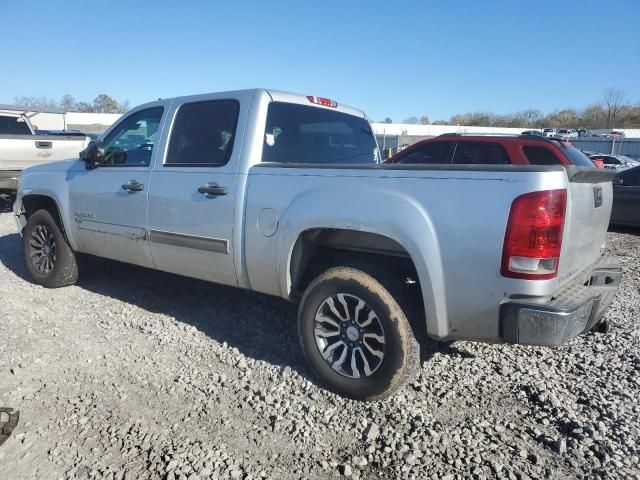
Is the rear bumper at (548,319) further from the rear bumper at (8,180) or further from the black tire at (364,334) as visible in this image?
the rear bumper at (8,180)

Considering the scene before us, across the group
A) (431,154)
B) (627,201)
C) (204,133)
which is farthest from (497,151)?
(204,133)

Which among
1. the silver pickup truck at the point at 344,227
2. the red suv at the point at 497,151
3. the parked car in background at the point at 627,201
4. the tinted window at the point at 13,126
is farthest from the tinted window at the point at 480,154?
the tinted window at the point at 13,126

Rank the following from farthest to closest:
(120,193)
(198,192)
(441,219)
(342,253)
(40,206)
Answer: (40,206) < (120,193) < (198,192) < (342,253) < (441,219)

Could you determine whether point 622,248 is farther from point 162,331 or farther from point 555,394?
point 162,331

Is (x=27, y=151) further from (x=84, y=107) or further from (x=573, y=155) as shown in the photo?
(x=84, y=107)

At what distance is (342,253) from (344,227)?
1.64ft

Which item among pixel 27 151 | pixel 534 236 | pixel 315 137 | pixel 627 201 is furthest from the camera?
pixel 27 151

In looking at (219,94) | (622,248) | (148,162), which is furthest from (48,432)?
(622,248)

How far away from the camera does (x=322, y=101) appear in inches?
177

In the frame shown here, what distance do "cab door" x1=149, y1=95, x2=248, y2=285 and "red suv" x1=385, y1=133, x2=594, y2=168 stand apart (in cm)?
422

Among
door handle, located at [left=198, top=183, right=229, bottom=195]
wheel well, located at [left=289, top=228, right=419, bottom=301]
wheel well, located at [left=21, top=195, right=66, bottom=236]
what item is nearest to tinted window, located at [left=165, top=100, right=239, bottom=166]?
door handle, located at [left=198, top=183, right=229, bottom=195]

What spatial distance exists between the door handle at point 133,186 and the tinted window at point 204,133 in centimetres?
34

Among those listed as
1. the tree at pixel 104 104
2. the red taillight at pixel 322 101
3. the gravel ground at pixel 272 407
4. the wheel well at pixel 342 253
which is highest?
the tree at pixel 104 104

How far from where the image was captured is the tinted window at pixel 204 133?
12.8ft
